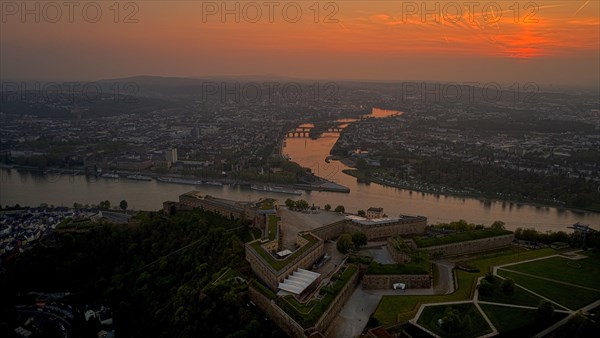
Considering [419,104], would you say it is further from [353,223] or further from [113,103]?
[353,223]

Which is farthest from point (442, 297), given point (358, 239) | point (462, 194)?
point (462, 194)

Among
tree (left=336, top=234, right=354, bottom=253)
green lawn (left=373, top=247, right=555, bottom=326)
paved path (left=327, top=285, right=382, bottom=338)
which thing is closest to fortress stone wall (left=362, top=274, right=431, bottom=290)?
paved path (left=327, top=285, right=382, bottom=338)

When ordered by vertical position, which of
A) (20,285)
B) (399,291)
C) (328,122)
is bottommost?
(20,285)

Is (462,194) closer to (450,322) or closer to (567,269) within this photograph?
(567,269)

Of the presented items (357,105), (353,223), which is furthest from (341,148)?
(357,105)

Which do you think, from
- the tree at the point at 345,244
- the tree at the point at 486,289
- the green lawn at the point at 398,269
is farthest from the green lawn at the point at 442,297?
the tree at the point at 345,244

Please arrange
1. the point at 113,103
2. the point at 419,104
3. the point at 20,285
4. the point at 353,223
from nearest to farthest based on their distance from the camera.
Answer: the point at 20,285 → the point at 353,223 → the point at 113,103 → the point at 419,104

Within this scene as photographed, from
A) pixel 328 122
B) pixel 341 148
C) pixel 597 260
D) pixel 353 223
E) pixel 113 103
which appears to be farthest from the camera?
pixel 113 103

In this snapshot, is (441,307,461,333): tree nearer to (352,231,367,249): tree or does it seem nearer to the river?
(352,231,367,249): tree
